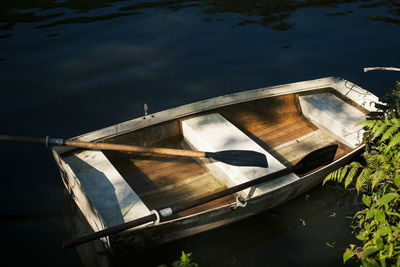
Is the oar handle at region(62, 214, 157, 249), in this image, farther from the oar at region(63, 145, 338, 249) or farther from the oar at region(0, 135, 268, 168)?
the oar at region(0, 135, 268, 168)

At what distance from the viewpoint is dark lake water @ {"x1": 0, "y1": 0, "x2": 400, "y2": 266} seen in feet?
16.2

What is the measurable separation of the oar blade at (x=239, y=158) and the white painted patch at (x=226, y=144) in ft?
0.24

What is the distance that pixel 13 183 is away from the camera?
578 centimetres

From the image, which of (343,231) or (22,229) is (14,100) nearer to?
(22,229)

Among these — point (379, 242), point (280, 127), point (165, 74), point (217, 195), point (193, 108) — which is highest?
point (193, 108)

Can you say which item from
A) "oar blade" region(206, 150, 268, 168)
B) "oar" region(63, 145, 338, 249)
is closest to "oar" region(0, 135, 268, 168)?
"oar blade" region(206, 150, 268, 168)

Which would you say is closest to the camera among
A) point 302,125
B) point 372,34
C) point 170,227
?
point 170,227

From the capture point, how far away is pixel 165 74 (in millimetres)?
8703

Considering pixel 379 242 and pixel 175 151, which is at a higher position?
pixel 175 151

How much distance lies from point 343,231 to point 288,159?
1.31 meters

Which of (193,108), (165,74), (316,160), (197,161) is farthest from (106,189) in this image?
(165,74)

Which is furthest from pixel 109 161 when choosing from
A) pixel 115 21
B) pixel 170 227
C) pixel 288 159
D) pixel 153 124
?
pixel 115 21

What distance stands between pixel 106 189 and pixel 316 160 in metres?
2.79

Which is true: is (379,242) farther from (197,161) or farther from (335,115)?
(335,115)
